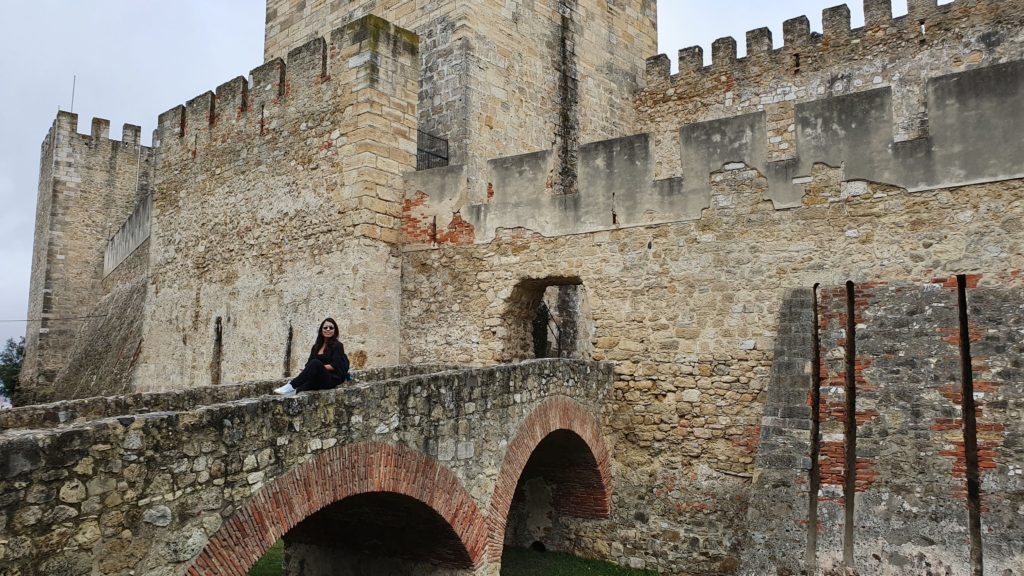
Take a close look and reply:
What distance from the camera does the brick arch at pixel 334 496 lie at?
4.50 m

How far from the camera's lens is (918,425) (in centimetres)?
613

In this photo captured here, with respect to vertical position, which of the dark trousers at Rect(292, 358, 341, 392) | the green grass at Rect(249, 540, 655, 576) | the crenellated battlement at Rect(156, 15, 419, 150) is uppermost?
the crenellated battlement at Rect(156, 15, 419, 150)

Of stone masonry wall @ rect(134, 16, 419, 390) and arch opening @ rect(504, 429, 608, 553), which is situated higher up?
stone masonry wall @ rect(134, 16, 419, 390)

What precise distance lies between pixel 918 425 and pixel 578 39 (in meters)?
9.68

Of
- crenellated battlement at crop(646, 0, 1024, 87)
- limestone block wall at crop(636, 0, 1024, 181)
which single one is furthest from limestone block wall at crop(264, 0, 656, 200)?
crenellated battlement at crop(646, 0, 1024, 87)

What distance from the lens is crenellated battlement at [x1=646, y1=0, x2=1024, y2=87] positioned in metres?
12.2

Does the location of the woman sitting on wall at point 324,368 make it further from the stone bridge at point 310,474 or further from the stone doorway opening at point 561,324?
the stone doorway opening at point 561,324

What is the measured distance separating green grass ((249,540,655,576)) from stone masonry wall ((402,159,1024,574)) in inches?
10.5

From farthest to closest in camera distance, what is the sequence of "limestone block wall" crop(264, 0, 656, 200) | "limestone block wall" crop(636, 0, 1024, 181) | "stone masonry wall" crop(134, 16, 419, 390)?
1. "limestone block wall" crop(636, 0, 1024, 181)
2. "limestone block wall" crop(264, 0, 656, 200)
3. "stone masonry wall" crop(134, 16, 419, 390)

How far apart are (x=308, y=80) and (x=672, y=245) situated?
6303 millimetres

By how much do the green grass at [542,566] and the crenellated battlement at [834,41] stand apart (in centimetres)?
969

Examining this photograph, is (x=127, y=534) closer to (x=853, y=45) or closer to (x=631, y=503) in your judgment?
(x=631, y=503)

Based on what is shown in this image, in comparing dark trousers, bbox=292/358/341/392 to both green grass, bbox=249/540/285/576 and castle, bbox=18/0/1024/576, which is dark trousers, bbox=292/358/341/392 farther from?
castle, bbox=18/0/1024/576

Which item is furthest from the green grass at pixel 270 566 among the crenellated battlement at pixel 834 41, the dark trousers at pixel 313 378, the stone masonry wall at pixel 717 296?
the crenellated battlement at pixel 834 41
